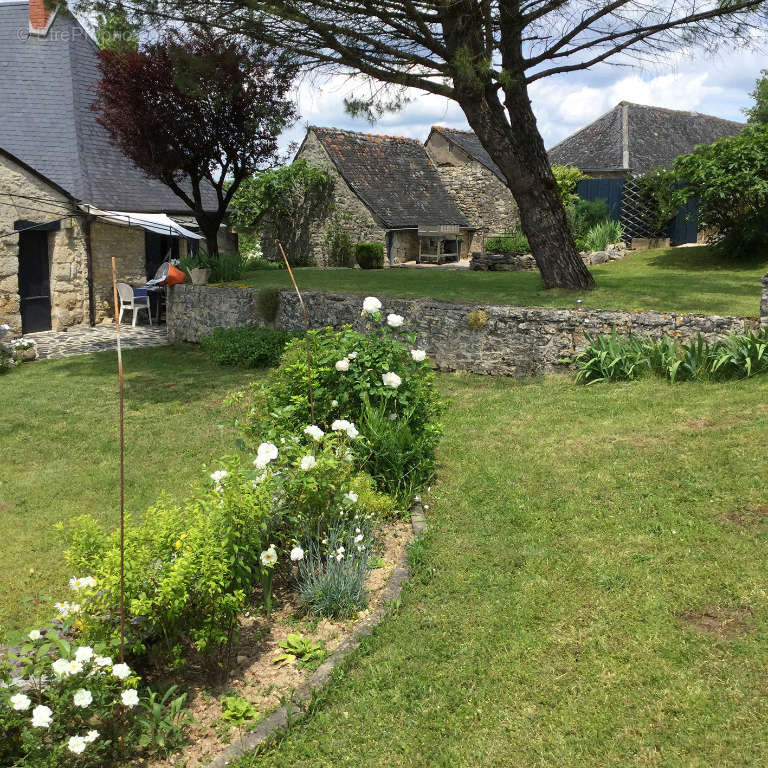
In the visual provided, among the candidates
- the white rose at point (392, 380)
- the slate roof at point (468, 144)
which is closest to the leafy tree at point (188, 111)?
the white rose at point (392, 380)

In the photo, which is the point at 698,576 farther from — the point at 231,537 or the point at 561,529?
the point at 231,537

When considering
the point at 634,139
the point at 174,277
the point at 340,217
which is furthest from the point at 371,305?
the point at 634,139

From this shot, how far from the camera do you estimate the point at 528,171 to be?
38.4ft

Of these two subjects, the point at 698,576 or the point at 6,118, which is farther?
the point at 6,118

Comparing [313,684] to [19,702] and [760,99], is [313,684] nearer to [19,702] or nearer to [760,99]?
[19,702]

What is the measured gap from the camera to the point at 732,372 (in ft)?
26.8

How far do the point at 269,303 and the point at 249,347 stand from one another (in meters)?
1.24

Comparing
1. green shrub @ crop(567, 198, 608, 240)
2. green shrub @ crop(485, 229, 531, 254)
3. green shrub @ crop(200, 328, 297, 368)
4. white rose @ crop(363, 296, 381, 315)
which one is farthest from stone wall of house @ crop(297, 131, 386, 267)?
white rose @ crop(363, 296, 381, 315)

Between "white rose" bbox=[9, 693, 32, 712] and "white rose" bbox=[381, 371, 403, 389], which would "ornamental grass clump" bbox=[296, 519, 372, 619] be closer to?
"white rose" bbox=[381, 371, 403, 389]

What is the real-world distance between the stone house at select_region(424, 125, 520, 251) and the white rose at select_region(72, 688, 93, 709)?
87.9ft

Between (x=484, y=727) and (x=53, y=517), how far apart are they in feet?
14.7

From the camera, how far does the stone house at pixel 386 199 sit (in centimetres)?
2458

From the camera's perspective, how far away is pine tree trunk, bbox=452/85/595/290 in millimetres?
11578

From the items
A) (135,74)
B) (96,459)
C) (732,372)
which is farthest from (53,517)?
(135,74)
